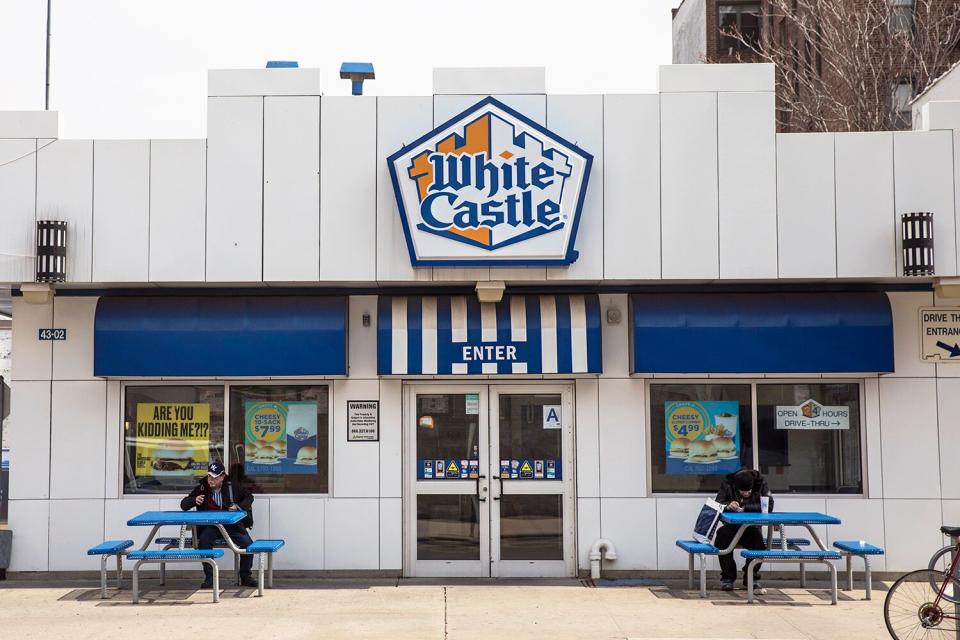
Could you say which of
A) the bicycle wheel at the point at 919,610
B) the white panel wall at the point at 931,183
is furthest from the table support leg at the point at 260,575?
the white panel wall at the point at 931,183

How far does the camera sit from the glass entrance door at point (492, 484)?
11.8 meters

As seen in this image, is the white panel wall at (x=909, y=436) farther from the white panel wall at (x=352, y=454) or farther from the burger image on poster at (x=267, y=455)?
the burger image on poster at (x=267, y=455)

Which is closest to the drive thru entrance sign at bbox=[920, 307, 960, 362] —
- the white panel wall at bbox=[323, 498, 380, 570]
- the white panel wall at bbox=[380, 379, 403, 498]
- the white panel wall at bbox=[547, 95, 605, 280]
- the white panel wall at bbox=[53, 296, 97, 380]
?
the white panel wall at bbox=[547, 95, 605, 280]

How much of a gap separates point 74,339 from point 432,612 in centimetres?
543

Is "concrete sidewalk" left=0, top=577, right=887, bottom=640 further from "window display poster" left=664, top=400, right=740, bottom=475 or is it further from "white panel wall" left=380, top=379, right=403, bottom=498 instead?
"window display poster" left=664, top=400, right=740, bottom=475

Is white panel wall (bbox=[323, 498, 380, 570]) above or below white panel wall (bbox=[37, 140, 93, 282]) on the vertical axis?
below

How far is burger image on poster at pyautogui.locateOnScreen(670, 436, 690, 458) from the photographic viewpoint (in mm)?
11938

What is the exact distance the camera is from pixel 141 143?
1134 cm

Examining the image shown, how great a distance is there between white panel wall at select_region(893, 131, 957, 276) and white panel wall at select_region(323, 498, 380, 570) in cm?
658

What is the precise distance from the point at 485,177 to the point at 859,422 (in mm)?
5280

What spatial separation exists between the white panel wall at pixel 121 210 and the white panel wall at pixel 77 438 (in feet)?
5.11

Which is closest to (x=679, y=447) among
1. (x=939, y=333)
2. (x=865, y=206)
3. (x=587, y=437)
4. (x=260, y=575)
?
(x=587, y=437)

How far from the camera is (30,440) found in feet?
38.7

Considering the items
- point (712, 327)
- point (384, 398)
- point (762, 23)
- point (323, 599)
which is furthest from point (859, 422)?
point (762, 23)
